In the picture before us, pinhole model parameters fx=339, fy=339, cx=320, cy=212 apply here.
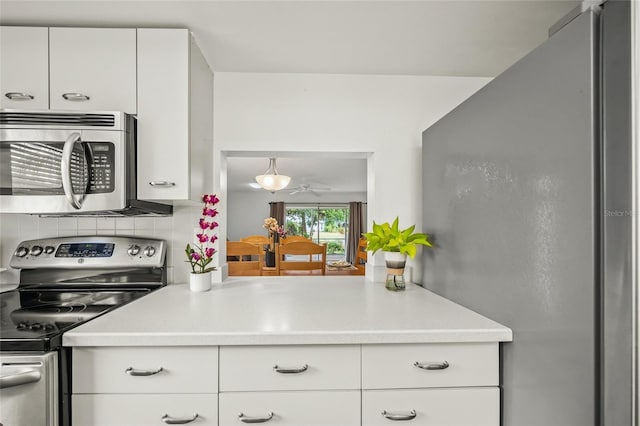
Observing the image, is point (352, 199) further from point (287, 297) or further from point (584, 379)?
point (584, 379)

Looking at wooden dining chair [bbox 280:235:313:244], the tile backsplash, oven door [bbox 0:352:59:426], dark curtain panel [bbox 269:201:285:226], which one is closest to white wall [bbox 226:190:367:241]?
dark curtain panel [bbox 269:201:285:226]

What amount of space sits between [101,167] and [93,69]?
0.43 m

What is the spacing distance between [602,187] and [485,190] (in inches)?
17.9

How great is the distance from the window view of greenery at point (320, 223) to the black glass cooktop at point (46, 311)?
25.4 feet

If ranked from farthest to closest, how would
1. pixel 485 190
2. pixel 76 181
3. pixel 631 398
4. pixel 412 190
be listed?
pixel 412 190 < pixel 76 181 < pixel 485 190 < pixel 631 398

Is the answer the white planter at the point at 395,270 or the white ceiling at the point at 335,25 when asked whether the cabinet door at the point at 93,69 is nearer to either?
the white ceiling at the point at 335,25

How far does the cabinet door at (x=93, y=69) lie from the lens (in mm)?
1414

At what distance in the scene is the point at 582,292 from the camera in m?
0.75

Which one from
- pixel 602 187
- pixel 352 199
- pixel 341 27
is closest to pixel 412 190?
pixel 341 27

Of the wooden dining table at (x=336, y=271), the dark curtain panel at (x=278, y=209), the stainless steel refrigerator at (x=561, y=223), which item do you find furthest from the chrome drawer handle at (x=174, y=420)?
the dark curtain panel at (x=278, y=209)

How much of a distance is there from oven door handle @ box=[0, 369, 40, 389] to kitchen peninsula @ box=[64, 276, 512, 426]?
0.10 m

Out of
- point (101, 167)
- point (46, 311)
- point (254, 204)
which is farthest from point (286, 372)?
point (254, 204)

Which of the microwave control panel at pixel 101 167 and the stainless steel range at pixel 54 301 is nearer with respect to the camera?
the stainless steel range at pixel 54 301

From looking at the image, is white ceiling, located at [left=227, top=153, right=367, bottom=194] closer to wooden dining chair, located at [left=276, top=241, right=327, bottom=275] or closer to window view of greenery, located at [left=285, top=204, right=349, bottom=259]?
wooden dining chair, located at [left=276, top=241, right=327, bottom=275]
